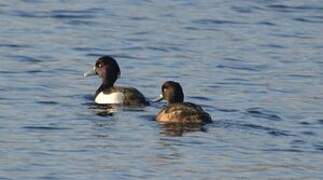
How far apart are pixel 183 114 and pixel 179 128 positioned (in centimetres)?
39

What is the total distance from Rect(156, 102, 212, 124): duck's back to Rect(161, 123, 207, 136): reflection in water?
86 mm

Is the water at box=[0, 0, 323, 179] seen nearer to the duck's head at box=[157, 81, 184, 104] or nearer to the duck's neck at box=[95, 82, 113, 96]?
the duck's neck at box=[95, 82, 113, 96]

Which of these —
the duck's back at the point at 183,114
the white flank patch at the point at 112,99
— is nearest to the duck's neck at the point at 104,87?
the white flank patch at the point at 112,99

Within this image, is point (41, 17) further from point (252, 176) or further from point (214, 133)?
point (252, 176)

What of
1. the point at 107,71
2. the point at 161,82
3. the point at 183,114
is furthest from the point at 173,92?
the point at 161,82

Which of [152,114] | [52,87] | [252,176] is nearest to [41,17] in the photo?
[52,87]

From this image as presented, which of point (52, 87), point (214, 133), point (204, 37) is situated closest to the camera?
point (214, 133)

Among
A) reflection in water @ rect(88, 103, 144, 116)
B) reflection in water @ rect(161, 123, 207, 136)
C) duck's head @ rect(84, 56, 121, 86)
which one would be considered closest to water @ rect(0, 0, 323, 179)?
reflection in water @ rect(161, 123, 207, 136)

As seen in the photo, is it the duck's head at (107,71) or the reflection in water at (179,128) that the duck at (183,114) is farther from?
the duck's head at (107,71)

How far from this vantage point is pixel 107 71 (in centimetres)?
2242

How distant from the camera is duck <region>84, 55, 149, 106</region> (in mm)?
21031

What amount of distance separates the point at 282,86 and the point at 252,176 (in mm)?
7316

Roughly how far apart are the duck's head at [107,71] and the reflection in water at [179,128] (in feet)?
11.1

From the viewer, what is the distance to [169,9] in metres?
31.5
